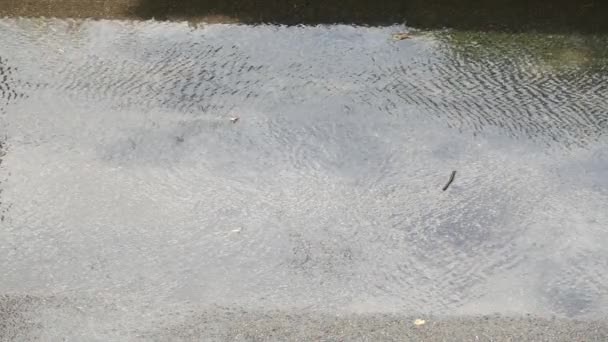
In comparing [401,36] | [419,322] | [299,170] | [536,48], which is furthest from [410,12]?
[419,322]

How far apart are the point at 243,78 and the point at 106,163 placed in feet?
4.10

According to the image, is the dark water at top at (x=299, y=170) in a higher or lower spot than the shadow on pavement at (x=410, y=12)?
lower

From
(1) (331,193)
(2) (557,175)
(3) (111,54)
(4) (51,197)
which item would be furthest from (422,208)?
(3) (111,54)

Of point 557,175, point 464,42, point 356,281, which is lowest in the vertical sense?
point 356,281

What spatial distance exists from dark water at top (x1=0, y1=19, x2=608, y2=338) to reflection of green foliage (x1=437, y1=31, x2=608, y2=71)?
0.06 feet

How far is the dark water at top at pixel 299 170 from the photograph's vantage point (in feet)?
12.1

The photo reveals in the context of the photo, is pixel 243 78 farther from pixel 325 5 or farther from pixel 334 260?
pixel 334 260

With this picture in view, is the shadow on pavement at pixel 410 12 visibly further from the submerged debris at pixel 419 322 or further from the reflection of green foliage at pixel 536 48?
the submerged debris at pixel 419 322

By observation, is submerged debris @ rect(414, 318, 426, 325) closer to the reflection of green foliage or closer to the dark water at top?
the dark water at top

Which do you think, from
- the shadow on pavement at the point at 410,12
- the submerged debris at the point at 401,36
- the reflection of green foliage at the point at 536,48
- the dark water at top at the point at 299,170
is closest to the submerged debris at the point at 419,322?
the dark water at top at the point at 299,170

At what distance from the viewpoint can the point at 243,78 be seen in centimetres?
517

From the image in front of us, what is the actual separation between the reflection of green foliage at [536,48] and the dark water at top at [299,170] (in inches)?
0.7

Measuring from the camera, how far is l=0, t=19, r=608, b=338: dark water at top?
→ 146 inches

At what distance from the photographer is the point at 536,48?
548 cm
